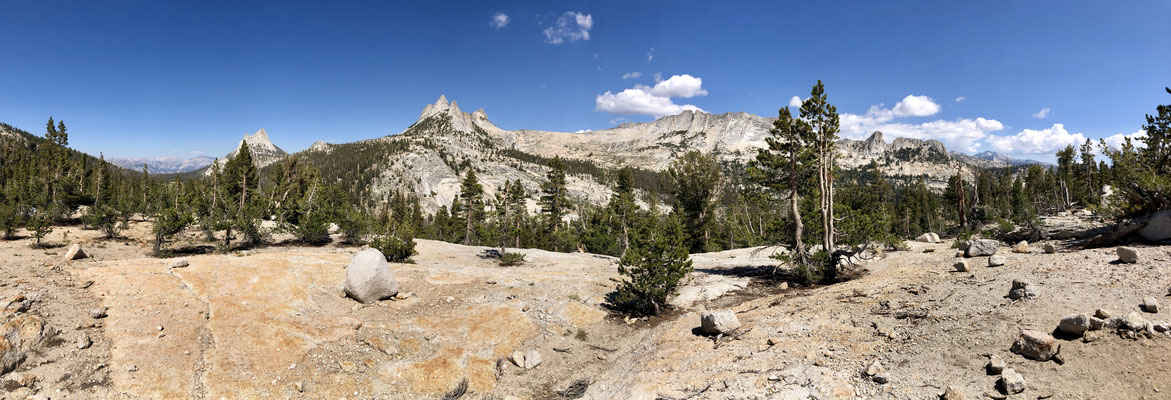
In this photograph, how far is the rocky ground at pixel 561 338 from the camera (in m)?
7.80

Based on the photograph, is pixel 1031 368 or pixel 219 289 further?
pixel 219 289

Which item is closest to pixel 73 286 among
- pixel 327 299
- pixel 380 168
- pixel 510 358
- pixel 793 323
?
pixel 327 299

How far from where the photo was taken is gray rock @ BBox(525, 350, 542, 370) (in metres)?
12.4

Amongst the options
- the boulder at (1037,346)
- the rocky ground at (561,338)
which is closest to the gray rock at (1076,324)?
the rocky ground at (561,338)

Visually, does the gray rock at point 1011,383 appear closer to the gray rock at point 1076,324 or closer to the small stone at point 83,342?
the gray rock at point 1076,324

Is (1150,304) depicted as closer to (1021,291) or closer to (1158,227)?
(1021,291)

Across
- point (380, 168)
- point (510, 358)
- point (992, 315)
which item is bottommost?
point (510, 358)

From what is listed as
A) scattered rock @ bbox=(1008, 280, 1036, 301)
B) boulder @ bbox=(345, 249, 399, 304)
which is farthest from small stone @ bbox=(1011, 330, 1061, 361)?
boulder @ bbox=(345, 249, 399, 304)

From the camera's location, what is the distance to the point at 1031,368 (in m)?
7.02

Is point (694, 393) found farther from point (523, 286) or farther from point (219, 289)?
point (219, 289)

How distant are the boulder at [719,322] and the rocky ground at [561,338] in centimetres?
22

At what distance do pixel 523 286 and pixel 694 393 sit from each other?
476 inches

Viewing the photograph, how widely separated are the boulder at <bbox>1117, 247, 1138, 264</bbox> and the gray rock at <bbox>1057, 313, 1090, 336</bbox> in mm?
7706

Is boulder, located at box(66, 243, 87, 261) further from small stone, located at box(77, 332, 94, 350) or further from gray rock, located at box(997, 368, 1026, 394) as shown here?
gray rock, located at box(997, 368, 1026, 394)
